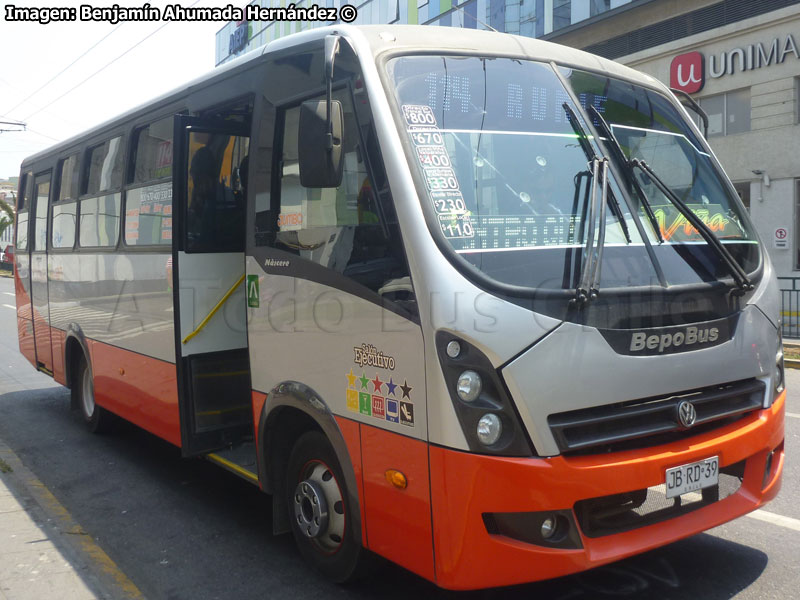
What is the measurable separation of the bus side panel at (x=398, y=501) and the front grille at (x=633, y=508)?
0.65m

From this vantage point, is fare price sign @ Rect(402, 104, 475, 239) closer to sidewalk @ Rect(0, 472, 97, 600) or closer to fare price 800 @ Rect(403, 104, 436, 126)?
fare price 800 @ Rect(403, 104, 436, 126)

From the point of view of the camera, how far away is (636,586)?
4.07m

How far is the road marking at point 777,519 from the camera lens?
480 centimetres

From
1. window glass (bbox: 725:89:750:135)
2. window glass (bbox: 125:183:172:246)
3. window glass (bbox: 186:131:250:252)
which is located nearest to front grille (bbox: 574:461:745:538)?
window glass (bbox: 186:131:250:252)

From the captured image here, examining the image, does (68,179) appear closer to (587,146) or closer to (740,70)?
(587,146)

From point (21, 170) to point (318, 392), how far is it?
7.69 metres

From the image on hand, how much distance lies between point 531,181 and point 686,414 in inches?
49.4

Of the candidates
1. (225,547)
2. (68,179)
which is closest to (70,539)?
(225,547)

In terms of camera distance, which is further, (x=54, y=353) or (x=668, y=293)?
(x=54, y=353)

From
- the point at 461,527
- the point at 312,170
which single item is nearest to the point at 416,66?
the point at 312,170

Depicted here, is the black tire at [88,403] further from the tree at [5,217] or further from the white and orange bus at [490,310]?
the tree at [5,217]

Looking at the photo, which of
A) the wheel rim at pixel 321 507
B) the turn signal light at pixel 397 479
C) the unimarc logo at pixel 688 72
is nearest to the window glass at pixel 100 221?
the wheel rim at pixel 321 507

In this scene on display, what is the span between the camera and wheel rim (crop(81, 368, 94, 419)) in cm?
818

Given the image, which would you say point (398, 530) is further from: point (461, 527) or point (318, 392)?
point (318, 392)
